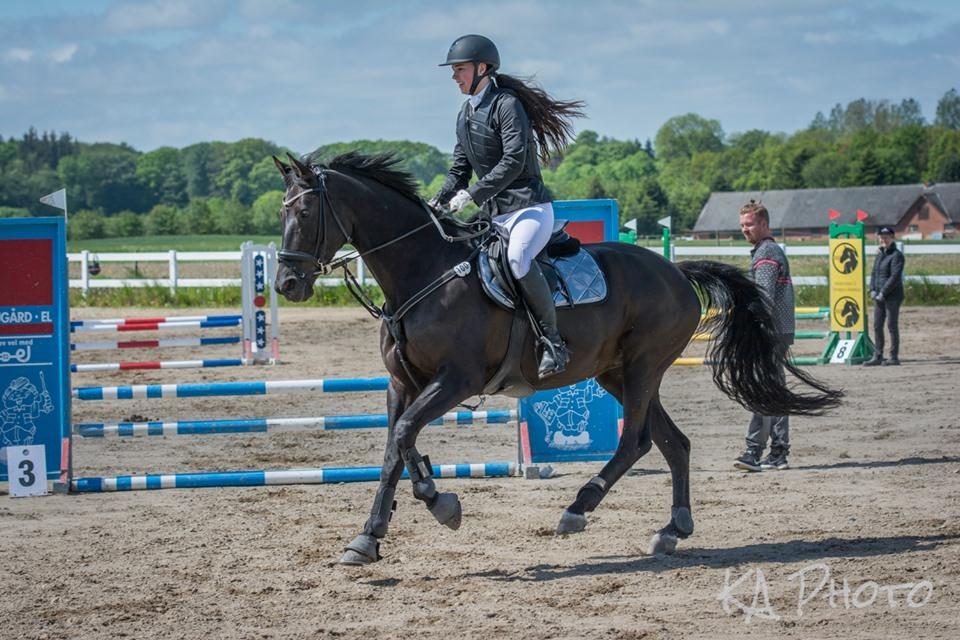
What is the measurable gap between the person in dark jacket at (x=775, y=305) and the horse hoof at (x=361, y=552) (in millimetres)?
3846

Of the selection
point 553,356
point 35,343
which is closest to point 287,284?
point 553,356

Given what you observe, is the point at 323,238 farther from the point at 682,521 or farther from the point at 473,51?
the point at 682,521

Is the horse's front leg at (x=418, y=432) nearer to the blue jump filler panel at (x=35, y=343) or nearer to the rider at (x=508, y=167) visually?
the rider at (x=508, y=167)

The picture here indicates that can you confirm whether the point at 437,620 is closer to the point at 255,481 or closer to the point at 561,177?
the point at 255,481

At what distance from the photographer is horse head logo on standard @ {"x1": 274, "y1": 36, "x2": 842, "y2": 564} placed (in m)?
6.28

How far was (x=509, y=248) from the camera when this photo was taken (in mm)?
6566

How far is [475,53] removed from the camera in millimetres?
6594

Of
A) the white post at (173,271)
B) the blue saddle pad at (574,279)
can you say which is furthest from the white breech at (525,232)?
the white post at (173,271)

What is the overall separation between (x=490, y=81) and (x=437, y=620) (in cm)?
312

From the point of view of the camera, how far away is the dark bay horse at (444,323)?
625 centimetres

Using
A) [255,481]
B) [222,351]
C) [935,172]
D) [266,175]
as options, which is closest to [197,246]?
[222,351]

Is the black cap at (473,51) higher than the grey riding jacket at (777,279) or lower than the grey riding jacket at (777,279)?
higher

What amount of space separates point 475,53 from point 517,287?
1.35 m

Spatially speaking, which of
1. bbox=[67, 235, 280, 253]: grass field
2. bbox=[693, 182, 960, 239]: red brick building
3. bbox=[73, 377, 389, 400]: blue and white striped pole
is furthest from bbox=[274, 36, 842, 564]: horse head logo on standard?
bbox=[693, 182, 960, 239]: red brick building
